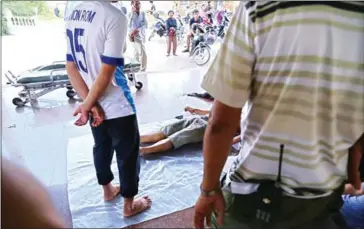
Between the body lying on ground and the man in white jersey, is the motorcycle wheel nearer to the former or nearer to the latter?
the body lying on ground

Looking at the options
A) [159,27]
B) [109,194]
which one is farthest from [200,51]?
[109,194]

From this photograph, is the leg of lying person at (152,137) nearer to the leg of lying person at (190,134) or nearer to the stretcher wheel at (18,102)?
the leg of lying person at (190,134)

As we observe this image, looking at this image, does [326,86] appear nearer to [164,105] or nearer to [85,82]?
[85,82]

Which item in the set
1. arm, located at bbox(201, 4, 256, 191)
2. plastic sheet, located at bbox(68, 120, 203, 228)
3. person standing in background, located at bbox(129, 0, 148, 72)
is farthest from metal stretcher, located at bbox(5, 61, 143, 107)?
arm, located at bbox(201, 4, 256, 191)

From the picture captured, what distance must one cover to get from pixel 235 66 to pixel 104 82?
0.65 meters

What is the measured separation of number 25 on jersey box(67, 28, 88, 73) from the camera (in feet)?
3.41

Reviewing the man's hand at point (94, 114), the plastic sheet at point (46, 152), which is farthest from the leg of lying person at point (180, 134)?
the man's hand at point (94, 114)

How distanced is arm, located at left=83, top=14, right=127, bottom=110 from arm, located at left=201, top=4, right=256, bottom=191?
53cm

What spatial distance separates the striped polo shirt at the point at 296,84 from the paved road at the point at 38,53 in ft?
10.7

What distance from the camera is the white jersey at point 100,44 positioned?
38.8 inches

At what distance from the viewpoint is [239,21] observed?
20.2 inches

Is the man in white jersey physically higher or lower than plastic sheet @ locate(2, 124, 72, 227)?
higher

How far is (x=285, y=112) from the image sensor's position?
545 millimetres

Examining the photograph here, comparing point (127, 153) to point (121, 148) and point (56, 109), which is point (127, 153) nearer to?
point (121, 148)
